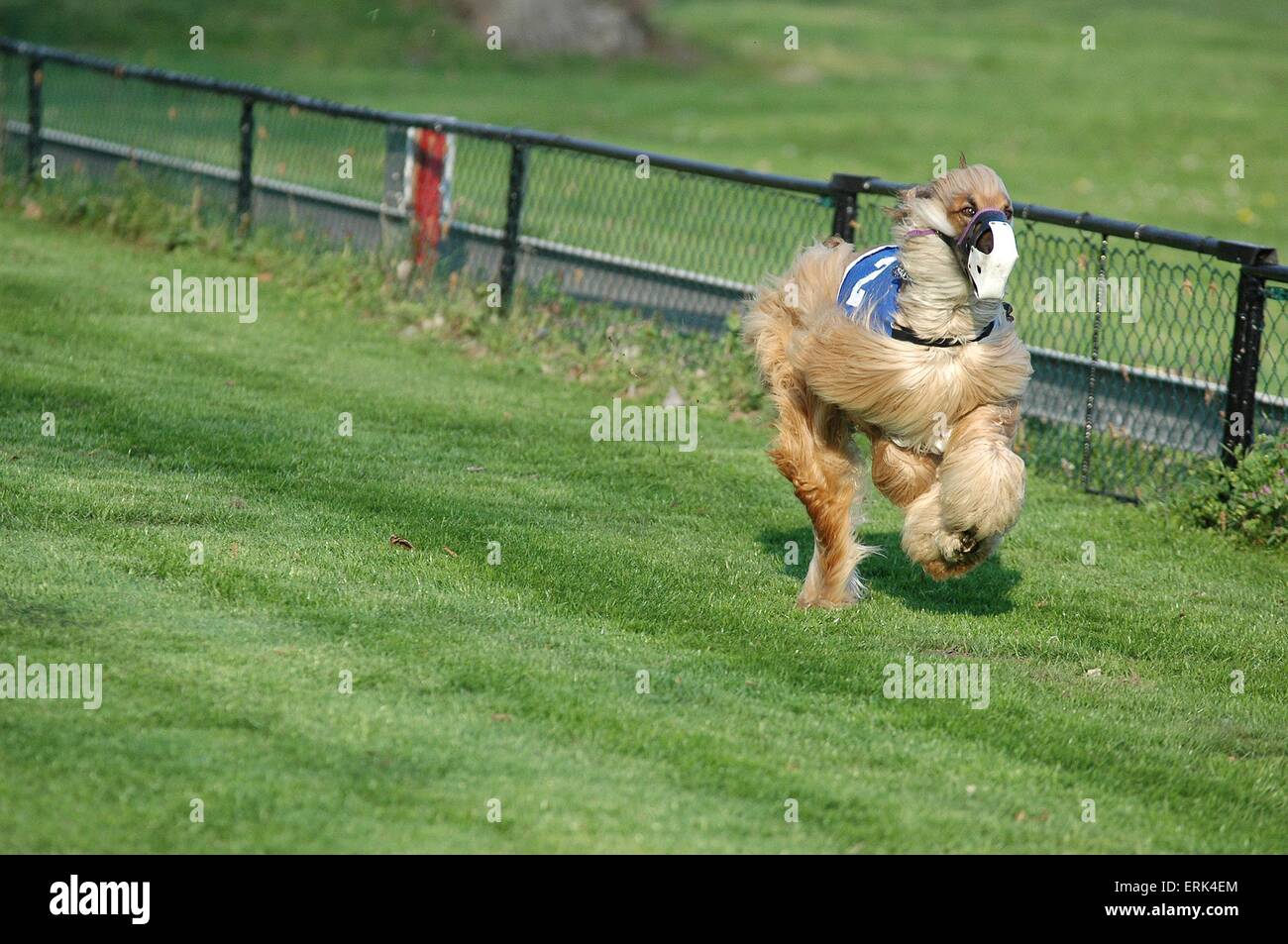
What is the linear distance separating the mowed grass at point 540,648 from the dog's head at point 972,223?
4.63 feet

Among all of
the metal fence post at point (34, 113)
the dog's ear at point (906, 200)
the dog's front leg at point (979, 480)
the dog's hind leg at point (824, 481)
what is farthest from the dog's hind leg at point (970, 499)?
the metal fence post at point (34, 113)

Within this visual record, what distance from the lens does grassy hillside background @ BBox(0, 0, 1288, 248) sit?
70.5ft

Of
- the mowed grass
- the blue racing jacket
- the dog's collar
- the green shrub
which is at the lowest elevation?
the mowed grass

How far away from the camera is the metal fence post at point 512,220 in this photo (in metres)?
11.0

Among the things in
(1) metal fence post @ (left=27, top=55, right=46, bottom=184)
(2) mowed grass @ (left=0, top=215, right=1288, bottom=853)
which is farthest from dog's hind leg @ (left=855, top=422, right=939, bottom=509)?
(1) metal fence post @ (left=27, top=55, right=46, bottom=184)

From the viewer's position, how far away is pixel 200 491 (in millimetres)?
6992

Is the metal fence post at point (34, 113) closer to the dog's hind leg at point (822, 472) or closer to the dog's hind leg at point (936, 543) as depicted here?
the dog's hind leg at point (822, 472)

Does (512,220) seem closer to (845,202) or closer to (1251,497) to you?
(845,202)

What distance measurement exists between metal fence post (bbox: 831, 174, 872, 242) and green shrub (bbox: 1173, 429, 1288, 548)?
2.54m

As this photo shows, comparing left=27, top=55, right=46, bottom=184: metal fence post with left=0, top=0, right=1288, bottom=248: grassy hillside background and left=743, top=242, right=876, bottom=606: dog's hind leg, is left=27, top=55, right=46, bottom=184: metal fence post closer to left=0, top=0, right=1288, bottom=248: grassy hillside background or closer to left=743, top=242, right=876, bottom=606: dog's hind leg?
left=0, top=0, right=1288, bottom=248: grassy hillside background

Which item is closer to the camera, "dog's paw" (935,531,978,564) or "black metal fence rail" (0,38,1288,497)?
"dog's paw" (935,531,978,564)

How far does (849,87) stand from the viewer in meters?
29.2
